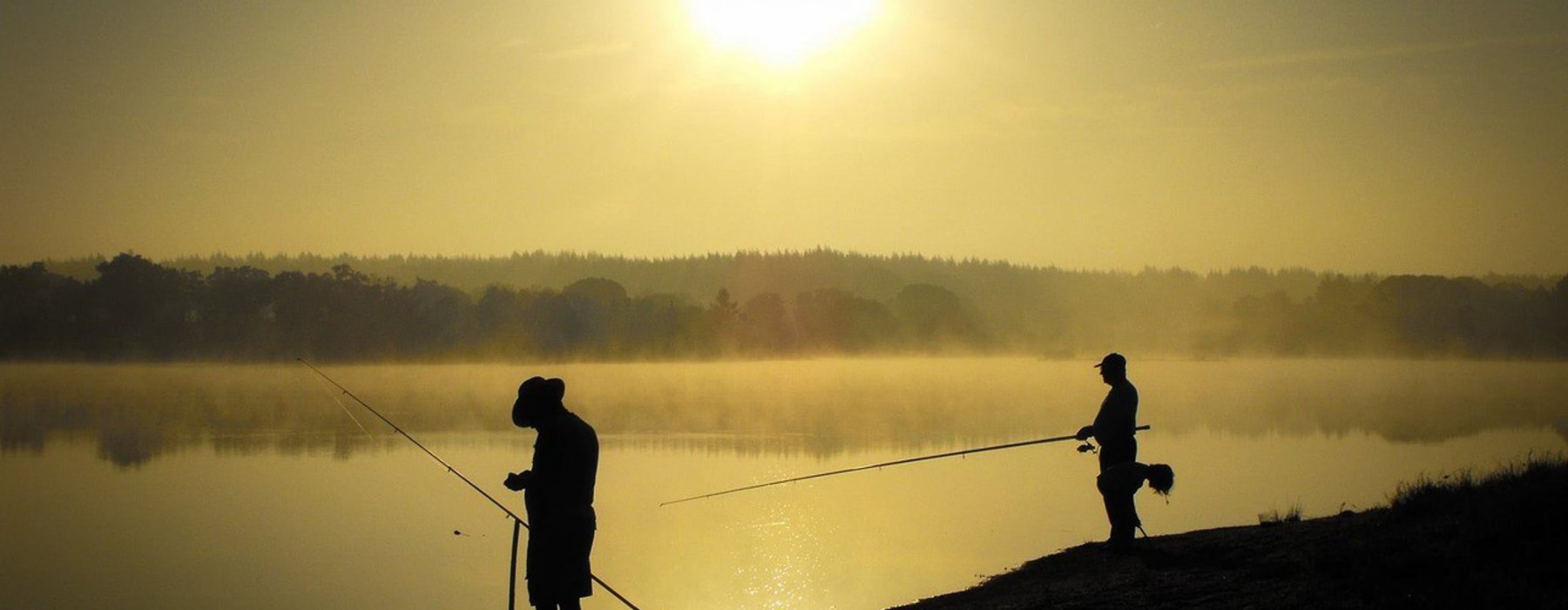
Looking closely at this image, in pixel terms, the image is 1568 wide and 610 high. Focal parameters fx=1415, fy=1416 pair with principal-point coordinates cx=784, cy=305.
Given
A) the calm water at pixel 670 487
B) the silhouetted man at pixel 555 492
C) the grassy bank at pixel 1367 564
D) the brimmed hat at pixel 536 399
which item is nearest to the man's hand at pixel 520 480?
the silhouetted man at pixel 555 492

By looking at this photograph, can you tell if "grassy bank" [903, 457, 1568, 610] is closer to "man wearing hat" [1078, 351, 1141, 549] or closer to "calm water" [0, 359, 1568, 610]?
"man wearing hat" [1078, 351, 1141, 549]

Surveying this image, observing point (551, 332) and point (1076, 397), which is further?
point (551, 332)

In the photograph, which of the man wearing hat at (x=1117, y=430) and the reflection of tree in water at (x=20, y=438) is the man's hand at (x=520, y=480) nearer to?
the man wearing hat at (x=1117, y=430)

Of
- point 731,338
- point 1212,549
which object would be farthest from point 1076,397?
point 731,338

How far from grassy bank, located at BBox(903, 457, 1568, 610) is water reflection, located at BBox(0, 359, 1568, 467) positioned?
1905 centimetres

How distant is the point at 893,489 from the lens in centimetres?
2270

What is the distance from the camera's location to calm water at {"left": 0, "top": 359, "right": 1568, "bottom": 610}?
15.0 meters

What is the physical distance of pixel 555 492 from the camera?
27.4 ft

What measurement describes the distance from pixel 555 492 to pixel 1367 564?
5.02 metres

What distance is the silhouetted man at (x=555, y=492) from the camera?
8305 mm

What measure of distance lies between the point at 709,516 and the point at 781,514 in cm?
102

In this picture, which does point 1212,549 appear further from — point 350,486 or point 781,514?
point 350,486

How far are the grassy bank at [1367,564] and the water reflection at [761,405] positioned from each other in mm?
19045

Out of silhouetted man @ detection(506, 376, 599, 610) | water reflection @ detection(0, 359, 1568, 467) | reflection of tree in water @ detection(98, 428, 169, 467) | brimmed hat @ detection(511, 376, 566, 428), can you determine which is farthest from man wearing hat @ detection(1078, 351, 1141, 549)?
reflection of tree in water @ detection(98, 428, 169, 467)
